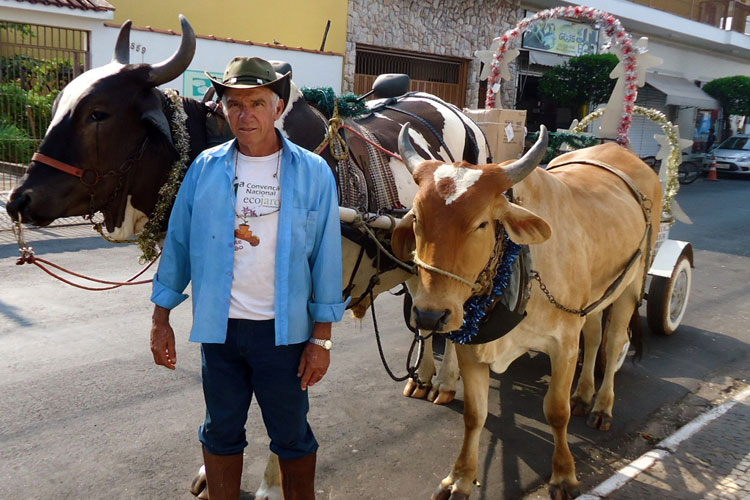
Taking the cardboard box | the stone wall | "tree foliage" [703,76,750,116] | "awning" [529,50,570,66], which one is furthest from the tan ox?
"tree foliage" [703,76,750,116]

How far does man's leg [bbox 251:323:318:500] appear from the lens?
99.3 inches

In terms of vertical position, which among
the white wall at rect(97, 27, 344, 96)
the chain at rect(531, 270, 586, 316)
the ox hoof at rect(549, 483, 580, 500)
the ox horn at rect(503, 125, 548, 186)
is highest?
the white wall at rect(97, 27, 344, 96)

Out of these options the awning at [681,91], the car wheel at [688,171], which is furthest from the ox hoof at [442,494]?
the awning at [681,91]

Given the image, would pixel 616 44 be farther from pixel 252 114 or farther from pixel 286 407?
pixel 286 407

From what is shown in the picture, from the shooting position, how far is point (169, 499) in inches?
130

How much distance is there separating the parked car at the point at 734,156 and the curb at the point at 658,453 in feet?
69.0

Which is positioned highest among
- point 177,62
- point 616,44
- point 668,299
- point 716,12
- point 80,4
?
point 716,12

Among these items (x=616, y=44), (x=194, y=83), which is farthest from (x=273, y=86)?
(x=194, y=83)

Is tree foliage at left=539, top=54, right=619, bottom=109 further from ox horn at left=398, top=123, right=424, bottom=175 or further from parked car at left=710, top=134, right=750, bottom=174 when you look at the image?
ox horn at left=398, top=123, right=424, bottom=175

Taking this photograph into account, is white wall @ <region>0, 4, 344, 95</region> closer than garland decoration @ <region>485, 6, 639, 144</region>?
No

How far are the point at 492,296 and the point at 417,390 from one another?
1.86m

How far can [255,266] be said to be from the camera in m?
2.47

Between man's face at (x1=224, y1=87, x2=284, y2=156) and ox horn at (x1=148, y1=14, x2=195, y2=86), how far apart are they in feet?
1.48

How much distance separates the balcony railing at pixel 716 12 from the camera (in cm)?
2528
